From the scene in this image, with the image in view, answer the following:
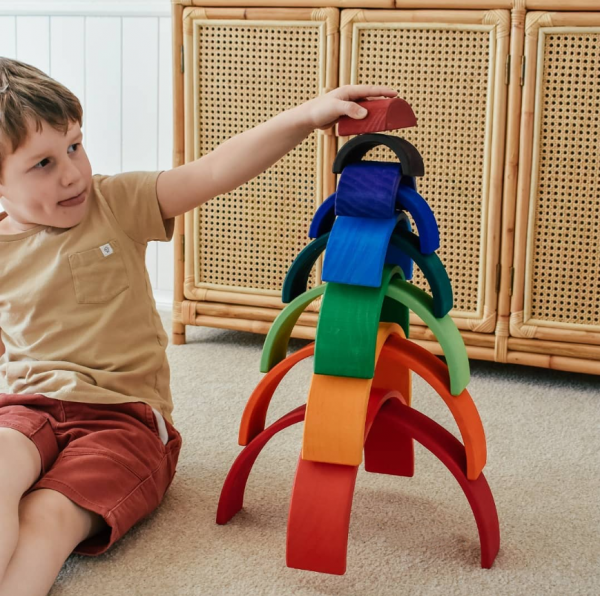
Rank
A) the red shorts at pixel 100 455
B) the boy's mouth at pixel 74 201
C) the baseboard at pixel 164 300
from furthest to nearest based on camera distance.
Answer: the baseboard at pixel 164 300
the boy's mouth at pixel 74 201
the red shorts at pixel 100 455

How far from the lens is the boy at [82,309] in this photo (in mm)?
931

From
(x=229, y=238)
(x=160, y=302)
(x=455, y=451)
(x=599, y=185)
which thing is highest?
(x=599, y=185)

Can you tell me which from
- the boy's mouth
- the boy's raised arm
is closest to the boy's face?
the boy's mouth

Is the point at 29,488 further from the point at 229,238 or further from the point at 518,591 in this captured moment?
the point at 229,238

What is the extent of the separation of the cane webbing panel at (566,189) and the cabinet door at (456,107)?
72 mm

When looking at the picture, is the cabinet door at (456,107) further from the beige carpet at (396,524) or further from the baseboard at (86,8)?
the baseboard at (86,8)

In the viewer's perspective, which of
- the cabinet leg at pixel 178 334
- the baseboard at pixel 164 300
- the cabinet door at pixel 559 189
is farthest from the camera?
the baseboard at pixel 164 300

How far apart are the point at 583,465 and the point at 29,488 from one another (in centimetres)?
78

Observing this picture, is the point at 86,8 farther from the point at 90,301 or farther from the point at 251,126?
the point at 90,301

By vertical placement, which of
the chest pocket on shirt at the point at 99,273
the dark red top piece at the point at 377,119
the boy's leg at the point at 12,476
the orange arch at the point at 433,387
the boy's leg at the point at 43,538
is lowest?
the boy's leg at the point at 43,538

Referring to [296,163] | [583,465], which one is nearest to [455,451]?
[583,465]

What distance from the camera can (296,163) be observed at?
63.6 inches

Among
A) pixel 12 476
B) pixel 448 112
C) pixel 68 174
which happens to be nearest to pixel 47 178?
pixel 68 174

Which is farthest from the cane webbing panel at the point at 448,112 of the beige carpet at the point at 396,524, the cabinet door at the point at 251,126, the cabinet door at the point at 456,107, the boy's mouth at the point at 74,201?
the boy's mouth at the point at 74,201
